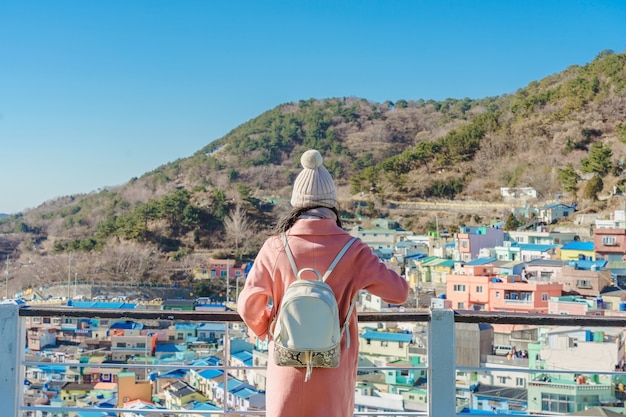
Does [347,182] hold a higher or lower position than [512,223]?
higher

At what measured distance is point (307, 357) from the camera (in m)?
0.89

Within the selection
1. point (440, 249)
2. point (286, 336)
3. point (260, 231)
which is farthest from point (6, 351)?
point (260, 231)

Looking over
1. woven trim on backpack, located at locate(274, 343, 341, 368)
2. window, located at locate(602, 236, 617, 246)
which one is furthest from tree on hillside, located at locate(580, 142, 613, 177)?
woven trim on backpack, located at locate(274, 343, 341, 368)

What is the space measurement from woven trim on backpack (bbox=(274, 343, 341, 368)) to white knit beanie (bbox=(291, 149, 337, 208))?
23 cm

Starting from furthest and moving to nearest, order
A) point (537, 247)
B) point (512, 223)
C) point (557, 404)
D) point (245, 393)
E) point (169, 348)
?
point (512, 223) → point (537, 247) → point (169, 348) → point (557, 404) → point (245, 393)

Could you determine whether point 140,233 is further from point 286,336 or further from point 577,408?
point 286,336

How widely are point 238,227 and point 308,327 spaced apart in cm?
2234

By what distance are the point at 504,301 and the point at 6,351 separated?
11.2 metres

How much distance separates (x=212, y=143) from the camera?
42.5 m

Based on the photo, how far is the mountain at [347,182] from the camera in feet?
68.7

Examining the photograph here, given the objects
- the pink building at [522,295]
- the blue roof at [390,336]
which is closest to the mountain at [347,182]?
the pink building at [522,295]

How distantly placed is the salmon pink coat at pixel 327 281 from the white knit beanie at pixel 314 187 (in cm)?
4

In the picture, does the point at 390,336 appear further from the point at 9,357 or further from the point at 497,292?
the point at 9,357

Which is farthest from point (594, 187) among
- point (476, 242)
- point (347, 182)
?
point (347, 182)
